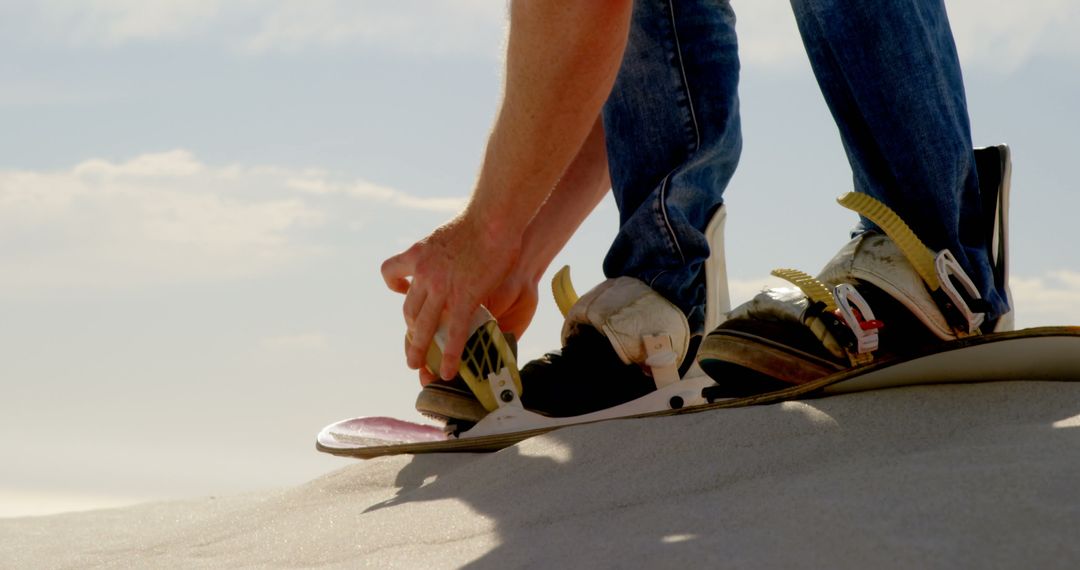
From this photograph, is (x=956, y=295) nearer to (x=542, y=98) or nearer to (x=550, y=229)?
(x=542, y=98)

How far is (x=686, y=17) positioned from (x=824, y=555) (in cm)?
140

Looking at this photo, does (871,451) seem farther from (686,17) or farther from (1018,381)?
(686,17)

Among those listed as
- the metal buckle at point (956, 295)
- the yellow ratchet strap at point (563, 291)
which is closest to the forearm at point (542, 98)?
the yellow ratchet strap at point (563, 291)

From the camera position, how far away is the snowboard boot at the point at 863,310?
1670 millimetres

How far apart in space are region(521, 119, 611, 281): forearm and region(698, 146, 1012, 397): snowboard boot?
653 millimetres

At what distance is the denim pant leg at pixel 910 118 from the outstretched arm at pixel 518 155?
14.5 inches

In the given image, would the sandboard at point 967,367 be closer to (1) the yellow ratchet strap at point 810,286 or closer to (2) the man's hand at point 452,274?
(1) the yellow ratchet strap at point 810,286

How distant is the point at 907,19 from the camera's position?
68.7 inches

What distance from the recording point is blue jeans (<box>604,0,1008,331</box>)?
1.74m

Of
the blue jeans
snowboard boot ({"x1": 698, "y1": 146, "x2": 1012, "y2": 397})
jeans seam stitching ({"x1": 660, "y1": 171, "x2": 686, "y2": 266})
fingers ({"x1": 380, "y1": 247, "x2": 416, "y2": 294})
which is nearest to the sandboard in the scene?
snowboard boot ({"x1": 698, "y1": 146, "x2": 1012, "y2": 397})

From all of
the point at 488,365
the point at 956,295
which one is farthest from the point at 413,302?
the point at 956,295

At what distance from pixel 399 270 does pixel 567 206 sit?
0.47 metres

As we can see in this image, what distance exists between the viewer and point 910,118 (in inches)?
68.2

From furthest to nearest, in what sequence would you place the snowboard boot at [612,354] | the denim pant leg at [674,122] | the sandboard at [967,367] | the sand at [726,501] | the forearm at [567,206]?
1. the forearm at [567,206]
2. the denim pant leg at [674,122]
3. the snowboard boot at [612,354]
4. the sandboard at [967,367]
5. the sand at [726,501]
